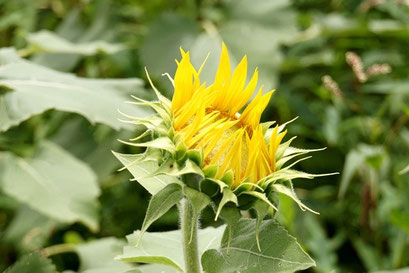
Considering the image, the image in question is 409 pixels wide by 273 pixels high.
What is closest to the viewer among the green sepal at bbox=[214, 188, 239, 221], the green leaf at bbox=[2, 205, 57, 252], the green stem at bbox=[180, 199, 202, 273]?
the green sepal at bbox=[214, 188, 239, 221]

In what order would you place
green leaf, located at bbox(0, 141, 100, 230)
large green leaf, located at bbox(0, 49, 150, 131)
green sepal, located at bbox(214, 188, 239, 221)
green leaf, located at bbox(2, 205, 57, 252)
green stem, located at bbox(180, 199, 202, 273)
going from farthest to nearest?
1. green leaf, located at bbox(2, 205, 57, 252)
2. green leaf, located at bbox(0, 141, 100, 230)
3. large green leaf, located at bbox(0, 49, 150, 131)
4. green stem, located at bbox(180, 199, 202, 273)
5. green sepal, located at bbox(214, 188, 239, 221)

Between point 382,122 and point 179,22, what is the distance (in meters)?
0.79

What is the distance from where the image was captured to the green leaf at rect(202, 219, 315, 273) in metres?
0.68

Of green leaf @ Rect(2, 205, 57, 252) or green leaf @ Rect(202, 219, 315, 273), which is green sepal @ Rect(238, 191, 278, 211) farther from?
green leaf @ Rect(2, 205, 57, 252)

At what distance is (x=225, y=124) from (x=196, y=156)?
0.17 feet

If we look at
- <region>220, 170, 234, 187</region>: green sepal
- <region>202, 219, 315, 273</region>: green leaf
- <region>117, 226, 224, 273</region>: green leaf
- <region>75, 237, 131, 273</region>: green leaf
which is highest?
<region>220, 170, 234, 187</region>: green sepal

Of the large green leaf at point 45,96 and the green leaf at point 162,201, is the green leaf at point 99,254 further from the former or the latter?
the green leaf at point 162,201

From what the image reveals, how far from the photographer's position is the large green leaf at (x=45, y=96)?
1.12 metres

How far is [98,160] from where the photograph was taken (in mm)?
1897

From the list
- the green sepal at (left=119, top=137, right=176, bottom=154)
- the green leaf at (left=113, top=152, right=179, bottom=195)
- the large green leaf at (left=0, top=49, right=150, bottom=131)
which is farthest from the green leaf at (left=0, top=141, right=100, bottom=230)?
the green sepal at (left=119, top=137, right=176, bottom=154)

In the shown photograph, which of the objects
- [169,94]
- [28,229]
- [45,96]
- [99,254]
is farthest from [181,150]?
[169,94]

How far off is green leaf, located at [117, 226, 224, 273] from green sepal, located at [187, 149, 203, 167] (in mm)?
152

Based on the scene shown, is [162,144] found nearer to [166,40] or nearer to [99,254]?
[99,254]

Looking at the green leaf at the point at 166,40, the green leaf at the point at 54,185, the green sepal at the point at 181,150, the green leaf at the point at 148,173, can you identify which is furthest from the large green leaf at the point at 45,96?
the green leaf at the point at 166,40
